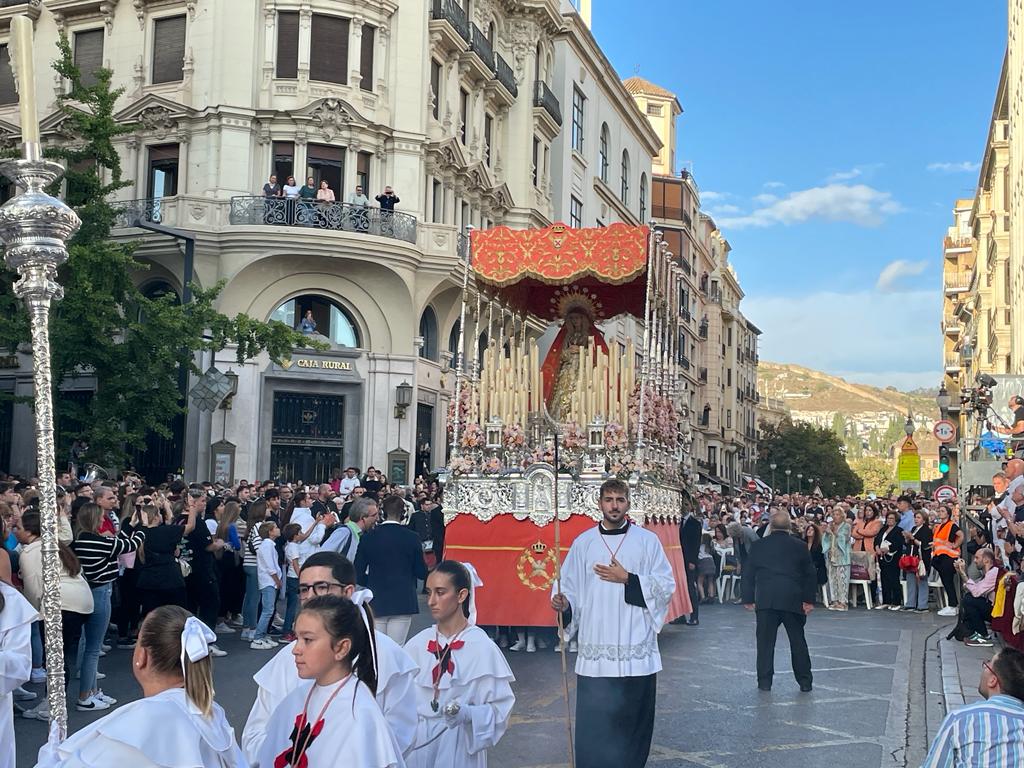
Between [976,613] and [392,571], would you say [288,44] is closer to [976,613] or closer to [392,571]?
[976,613]

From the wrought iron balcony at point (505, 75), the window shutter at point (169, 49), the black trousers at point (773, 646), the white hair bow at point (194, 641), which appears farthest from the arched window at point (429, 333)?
the white hair bow at point (194, 641)

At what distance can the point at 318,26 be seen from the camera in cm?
2886

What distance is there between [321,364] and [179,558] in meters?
15.9

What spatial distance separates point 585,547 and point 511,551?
6.08 m

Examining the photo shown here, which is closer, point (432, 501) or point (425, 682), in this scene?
point (425, 682)

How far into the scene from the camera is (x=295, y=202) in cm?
2784

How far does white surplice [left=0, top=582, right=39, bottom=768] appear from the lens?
5609 mm

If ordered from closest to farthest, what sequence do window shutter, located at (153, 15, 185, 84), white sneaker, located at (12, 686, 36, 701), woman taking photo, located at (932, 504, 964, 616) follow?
white sneaker, located at (12, 686, 36, 701), woman taking photo, located at (932, 504, 964, 616), window shutter, located at (153, 15, 185, 84)

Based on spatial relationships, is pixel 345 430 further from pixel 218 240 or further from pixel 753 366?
pixel 753 366

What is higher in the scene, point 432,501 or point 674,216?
point 674,216

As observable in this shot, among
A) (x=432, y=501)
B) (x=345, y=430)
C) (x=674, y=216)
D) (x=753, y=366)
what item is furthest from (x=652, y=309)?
(x=753, y=366)

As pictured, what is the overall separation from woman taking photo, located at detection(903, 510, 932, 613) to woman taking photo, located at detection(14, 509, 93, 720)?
1581 centimetres

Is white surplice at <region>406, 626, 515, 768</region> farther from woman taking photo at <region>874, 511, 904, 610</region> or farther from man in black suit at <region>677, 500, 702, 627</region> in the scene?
woman taking photo at <region>874, 511, 904, 610</region>

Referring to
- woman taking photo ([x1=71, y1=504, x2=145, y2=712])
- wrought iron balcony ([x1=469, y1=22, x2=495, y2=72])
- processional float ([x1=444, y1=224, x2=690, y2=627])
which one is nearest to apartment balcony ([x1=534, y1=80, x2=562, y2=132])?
wrought iron balcony ([x1=469, y1=22, x2=495, y2=72])
